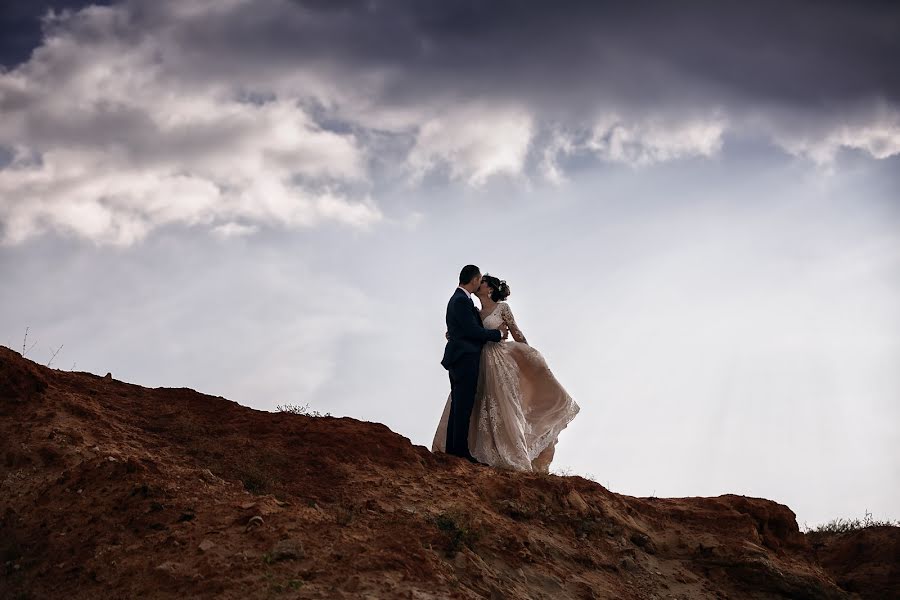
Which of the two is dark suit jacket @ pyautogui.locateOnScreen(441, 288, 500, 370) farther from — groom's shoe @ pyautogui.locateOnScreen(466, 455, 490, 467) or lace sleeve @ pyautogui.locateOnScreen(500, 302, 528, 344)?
groom's shoe @ pyautogui.locateOnScreen(466, 455, 490, 467)

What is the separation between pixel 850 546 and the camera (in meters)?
11.9

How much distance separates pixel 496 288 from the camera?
12.6 m

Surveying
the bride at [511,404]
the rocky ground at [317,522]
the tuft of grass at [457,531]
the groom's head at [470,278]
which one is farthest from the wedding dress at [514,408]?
the tuft of grass at [457,531]

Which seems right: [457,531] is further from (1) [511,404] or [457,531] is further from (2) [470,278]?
(2) [470,278]

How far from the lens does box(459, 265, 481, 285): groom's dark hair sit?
12.5 metres

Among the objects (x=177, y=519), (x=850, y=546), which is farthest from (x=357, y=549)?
(x=850, y=546)

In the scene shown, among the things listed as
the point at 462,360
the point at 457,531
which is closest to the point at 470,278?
the point at 462,360

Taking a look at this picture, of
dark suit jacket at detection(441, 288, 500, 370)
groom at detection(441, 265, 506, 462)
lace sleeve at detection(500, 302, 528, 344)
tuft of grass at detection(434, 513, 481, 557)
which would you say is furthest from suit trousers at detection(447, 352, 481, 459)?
tuft of grass at detection(434, 513, 481, 557)

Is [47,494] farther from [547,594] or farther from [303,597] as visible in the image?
[547,594]

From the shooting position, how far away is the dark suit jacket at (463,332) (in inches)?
481

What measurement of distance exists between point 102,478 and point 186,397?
3.16 meters

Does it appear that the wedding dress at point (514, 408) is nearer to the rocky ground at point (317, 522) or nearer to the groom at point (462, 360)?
the groom at point (462, 360)

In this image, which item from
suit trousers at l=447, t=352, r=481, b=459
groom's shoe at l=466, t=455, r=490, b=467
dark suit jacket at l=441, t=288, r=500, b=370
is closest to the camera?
groom's shoe at l=466, t=455, r=490, b=467

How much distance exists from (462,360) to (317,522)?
4851 mm
